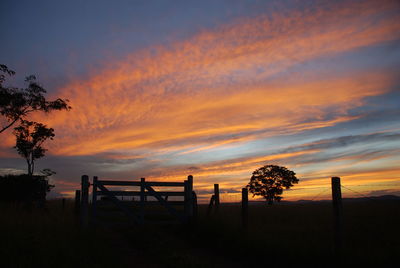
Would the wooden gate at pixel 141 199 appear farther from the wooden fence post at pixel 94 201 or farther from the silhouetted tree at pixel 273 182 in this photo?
the silhouetted tree at pixel 273 182

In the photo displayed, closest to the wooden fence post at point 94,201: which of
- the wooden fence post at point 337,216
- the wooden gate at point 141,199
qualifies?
the wooden gate at point 141,199

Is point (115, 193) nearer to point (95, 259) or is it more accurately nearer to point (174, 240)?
point (174, 240)

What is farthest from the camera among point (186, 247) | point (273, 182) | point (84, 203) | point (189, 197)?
point (273, 182)

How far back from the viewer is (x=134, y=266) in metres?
7.52

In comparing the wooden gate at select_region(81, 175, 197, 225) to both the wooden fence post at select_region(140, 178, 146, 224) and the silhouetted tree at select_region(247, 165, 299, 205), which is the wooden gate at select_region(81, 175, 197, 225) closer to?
the wooden fence post at select_region(140, 178, 146, 224)

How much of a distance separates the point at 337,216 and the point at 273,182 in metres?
41.1

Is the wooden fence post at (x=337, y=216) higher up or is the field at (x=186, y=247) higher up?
the wooden fence post at (x=337, y=216)

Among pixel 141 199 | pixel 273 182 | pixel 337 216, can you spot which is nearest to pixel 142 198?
pixel 141 199

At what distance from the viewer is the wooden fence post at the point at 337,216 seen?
747cm

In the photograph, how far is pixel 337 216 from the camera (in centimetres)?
772

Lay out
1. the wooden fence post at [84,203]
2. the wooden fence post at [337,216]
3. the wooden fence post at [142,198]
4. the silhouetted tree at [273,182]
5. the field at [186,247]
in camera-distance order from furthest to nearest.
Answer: the silhouetted tree at [273,182] < the wooden fence post at [142,198] < the wooden fence post at [84,203] < the wooden fence post at [337,216] < the field at [186,247]

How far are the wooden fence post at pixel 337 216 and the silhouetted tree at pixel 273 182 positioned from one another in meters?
40.6

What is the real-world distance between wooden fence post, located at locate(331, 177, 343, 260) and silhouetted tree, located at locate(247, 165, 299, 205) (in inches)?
1600

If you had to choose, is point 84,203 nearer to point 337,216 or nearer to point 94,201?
point 94,201
